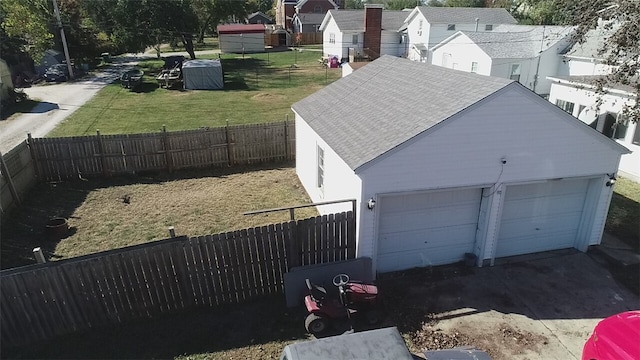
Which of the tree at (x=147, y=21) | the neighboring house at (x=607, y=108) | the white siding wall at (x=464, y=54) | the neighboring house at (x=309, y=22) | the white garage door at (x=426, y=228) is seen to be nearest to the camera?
the white garage door at (x=426, y=228)

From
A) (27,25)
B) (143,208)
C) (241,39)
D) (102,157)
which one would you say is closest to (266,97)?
(102,157)

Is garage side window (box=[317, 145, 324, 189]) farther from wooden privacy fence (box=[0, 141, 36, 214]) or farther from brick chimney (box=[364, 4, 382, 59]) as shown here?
brick chimney (box=[364, 4, 382, 59])

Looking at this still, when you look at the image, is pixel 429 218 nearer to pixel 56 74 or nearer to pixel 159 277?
pixel 159 277

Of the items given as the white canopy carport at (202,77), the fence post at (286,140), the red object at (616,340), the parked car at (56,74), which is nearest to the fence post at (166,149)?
the fence post at (286,140)

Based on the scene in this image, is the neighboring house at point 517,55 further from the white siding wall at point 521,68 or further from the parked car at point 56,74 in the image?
the parked car at point 56,74

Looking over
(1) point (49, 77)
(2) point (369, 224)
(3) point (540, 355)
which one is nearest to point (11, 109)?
(1) point (49, 77)

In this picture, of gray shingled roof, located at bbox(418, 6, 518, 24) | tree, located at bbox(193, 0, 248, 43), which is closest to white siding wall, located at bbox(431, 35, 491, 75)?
gray shingled roof, located at bbox(418, 6, 518, 24)
